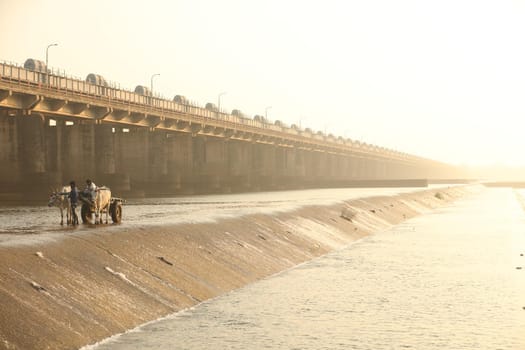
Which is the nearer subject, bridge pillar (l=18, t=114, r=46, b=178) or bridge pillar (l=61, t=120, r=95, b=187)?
bridge pillar (l=18, t=114, r=46, b=178)

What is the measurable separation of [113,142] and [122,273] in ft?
225

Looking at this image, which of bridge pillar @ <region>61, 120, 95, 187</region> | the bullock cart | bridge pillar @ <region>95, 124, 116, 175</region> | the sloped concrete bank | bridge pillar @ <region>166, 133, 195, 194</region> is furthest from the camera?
bridge pillar @ <region>166, 133, 195, 194</region>

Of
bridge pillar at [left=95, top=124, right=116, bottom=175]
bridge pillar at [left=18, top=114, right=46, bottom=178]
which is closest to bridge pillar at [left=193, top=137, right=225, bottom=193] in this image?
bridge pillar at [left=95, top=124, right=116, bottom=175]

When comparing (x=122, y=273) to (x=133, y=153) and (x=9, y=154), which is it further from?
(x=133, y=153)

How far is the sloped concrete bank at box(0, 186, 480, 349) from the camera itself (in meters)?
17.9

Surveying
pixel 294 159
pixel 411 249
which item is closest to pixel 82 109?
pixel 411 249

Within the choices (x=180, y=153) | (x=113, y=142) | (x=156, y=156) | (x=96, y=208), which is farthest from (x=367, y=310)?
(x=180, y=153)

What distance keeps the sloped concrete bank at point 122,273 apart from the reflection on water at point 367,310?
2.68 ft

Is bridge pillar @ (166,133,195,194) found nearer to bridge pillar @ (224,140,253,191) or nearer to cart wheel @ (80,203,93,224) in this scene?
bridge pillar @ (224,140,253,191)

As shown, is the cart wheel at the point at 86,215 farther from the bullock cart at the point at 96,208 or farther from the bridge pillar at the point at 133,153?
the bridge pillar at the point at 133,153

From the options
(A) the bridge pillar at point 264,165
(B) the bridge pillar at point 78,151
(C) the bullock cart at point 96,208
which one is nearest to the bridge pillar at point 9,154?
(B) the bridge pillar at point 78,151

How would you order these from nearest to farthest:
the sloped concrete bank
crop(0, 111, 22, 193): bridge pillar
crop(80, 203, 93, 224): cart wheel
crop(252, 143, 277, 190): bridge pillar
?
1. the sloped concrete bank
2. crop(80, 203, 93, 224): cart wheel
3. crop(0, 111, 22, 193): bridge pillar
4. crop(252, 143, 277, 190): bridge pillar

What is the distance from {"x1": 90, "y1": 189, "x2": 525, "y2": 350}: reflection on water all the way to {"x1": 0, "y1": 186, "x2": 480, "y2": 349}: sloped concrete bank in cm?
82

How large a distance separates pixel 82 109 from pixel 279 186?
200 feet
